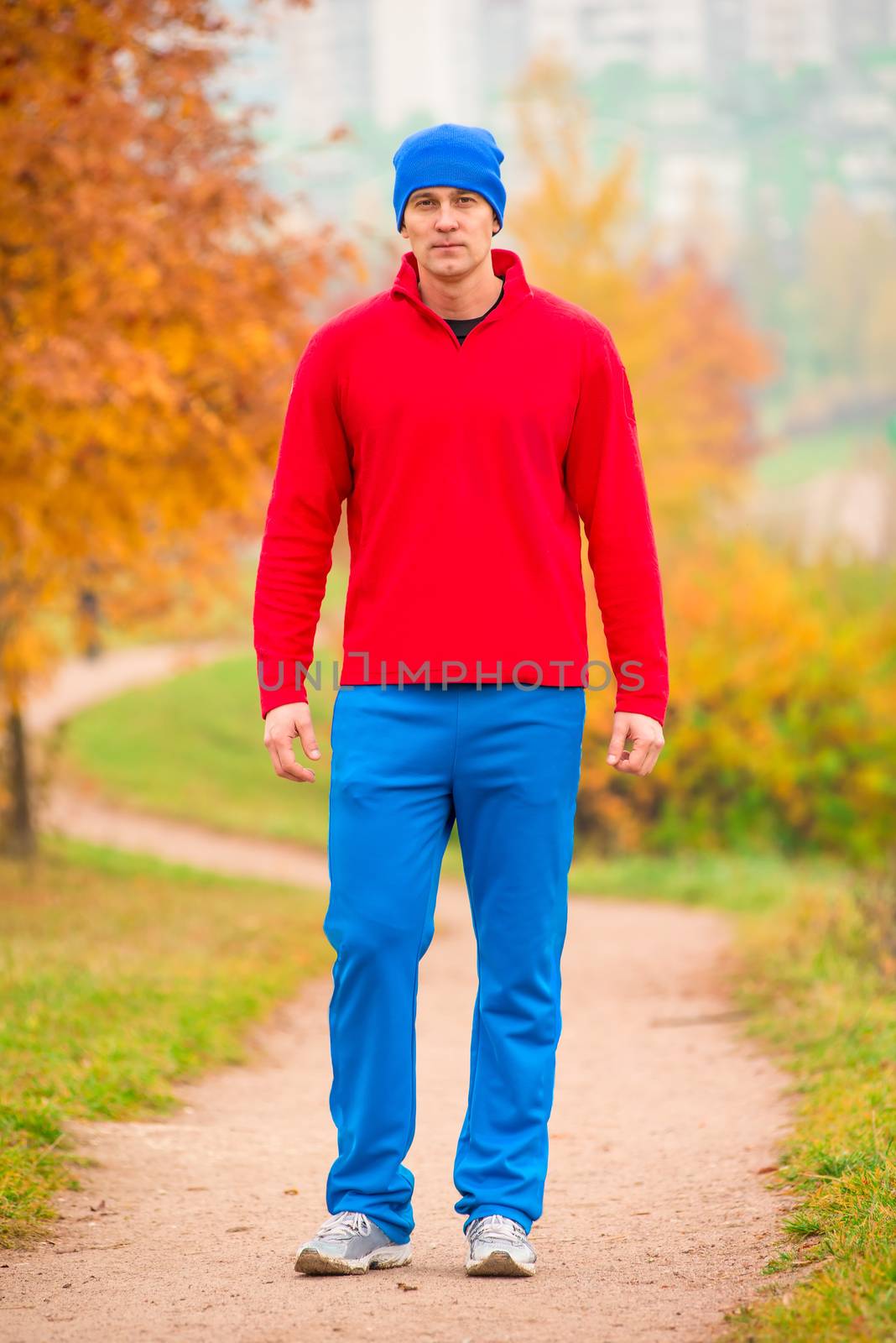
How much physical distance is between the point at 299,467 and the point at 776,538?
25.4 meters

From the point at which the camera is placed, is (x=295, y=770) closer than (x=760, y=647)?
Yes

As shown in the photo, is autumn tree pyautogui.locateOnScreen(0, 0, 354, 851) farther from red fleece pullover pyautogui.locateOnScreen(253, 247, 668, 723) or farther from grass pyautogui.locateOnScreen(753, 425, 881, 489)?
grass pyautogui.locateOnScreen(753, 425, 881, 489)

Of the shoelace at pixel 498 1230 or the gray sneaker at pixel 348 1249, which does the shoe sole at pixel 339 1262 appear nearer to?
the gray sneaker at pixel 348 1249

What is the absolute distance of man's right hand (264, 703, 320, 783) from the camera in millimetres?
3275

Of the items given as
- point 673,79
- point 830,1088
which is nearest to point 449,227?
point 830,1088

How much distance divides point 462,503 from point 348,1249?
4.91ft

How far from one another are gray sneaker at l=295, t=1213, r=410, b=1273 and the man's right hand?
0.90m

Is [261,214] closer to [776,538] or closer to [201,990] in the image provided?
[201,990]

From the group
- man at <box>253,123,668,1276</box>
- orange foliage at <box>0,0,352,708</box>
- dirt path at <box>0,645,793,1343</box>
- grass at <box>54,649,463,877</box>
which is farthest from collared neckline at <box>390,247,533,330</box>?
grass at <box>54,649,463,877</box>

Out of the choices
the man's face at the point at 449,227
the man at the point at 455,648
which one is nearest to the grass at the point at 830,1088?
the man at the point at 455,648

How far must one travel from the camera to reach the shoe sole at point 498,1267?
10.7ft

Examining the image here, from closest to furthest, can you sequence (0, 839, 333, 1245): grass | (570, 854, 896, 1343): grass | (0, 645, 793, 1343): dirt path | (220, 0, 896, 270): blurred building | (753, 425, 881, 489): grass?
(570, 854, 896, 1343): grass
(0, 645, 793, 1343): dirt path
(0, 839, 333, 1245): grass
(753, 425, 881, 489): grass
(220, 0, 896, 270): blurred building

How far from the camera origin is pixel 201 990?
7.14 m

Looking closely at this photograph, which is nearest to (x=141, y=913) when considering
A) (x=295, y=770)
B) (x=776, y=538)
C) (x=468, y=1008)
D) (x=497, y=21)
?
(x=468, y=1008)
